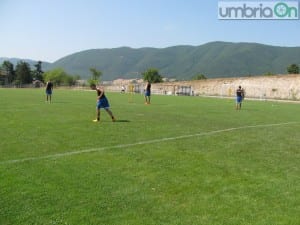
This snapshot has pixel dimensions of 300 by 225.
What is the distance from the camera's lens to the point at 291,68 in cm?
11056

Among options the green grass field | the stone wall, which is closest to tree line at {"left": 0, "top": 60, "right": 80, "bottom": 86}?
the stone wall

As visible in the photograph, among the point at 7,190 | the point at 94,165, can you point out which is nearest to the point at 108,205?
the point at 7,190

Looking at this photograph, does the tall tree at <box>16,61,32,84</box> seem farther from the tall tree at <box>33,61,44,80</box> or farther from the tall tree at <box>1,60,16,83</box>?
the tall tree at <box>33,61,44,80</box>

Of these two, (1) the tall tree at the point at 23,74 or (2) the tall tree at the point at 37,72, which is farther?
(2) the tall tree at the point at 37,72

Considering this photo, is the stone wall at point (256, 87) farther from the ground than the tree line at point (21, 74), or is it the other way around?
the tree line at point (21, 74)

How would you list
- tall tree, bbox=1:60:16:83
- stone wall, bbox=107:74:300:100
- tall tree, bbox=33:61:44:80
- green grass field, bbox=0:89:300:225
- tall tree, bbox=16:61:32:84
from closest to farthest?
green grass field, bbox=0:89:300:225 → stone wall, bbox=107:74:300:100 → tall tree, bbox=16:61:32:84 → tall tree, bbox=1:60:16:83 → tall tree, bbox=33:61:44:80

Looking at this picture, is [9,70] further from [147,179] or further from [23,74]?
[147,179]

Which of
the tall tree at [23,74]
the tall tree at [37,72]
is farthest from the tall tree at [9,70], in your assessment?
the tall tree at [37,72]

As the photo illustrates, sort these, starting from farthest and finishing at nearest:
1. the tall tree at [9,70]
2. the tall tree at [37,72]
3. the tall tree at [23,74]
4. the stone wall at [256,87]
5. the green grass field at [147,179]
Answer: the tall tree at [37,72], the tall tree at [9,70], the tall tree at [23,74], the stone wall at [256,87], the green grass field at [147,179]

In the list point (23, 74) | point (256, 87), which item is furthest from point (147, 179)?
point (23, 74)

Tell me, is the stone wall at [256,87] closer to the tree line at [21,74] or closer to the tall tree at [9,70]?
the tree line at [21,74]

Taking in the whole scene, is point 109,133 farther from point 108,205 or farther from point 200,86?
point 200,86

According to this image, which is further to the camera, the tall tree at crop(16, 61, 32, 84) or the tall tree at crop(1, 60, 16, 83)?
the tall tree at crop(1, 60, 16, 83)

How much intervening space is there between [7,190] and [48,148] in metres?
3.60
